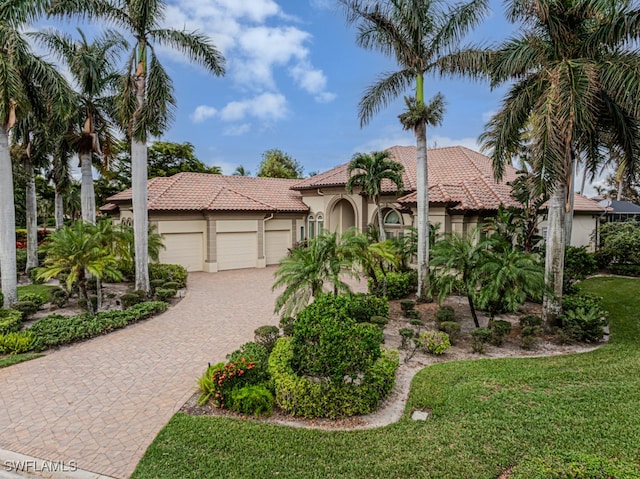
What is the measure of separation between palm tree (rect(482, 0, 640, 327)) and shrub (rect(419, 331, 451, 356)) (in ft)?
12.4

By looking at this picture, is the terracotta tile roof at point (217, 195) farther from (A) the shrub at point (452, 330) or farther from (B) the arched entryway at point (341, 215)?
(A) the shrub at point (452, 330)

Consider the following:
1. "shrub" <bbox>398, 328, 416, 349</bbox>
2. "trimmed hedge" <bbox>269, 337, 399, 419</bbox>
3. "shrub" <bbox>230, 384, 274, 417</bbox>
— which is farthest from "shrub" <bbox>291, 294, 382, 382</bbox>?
"shrub" <bbox>398, 328, 416, 349</bbox>

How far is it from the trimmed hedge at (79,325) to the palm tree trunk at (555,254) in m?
12.9

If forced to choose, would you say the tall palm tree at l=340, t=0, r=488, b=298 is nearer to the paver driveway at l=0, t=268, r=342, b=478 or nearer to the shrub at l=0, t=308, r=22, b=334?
the paver driveway at l=0, t=268, r=342, b=478

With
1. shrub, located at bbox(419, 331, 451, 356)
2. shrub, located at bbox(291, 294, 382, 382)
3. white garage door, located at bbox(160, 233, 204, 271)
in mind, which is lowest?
shrub, located at bbox(419, 331, 451, 356)

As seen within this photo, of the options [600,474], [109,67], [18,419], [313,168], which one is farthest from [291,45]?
[313,168]

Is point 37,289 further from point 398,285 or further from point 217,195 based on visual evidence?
point 398,285

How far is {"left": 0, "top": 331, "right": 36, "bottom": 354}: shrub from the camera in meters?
9.72

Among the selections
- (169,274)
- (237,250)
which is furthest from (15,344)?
(237,250)

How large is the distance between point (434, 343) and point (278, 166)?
42.1 meters

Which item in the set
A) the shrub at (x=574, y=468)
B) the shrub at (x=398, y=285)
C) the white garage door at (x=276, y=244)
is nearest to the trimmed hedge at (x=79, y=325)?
the shrub at (x=398, y=285)

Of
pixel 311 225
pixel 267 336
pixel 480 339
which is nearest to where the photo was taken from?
pixel 267 336

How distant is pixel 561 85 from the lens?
972cm

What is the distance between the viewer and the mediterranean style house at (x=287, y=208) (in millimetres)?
19391
